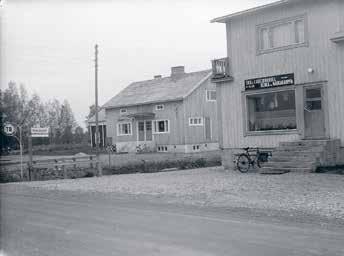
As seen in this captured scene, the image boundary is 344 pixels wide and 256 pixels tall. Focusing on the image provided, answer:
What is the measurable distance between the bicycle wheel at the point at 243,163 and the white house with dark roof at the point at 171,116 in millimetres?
18183

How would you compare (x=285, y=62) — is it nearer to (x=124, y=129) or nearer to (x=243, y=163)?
(x=243, y=163)

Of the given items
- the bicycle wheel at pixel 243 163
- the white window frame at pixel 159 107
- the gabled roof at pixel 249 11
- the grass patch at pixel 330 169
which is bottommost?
the grass patch at pixel 330 169

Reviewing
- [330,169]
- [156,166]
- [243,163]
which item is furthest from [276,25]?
[156,166]

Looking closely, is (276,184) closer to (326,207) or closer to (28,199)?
(326,207)

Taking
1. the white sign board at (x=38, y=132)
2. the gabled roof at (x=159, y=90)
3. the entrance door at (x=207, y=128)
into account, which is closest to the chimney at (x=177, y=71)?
the gabled roof at (x=159, y=90)

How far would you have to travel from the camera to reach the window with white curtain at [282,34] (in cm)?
2005

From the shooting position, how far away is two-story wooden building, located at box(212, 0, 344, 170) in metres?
19.0

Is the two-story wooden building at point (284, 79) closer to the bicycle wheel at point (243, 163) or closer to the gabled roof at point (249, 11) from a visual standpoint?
the gabled roof at point (249, 11)

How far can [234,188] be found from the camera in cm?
1545

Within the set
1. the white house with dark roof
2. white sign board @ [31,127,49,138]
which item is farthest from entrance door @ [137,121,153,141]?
white sign board @ [31,127,49,138]

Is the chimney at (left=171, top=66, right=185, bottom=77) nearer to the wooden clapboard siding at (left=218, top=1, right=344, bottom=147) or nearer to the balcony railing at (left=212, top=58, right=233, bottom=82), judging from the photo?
the wooden clapboard siding at (left=218, top=1, right=344, bottom=147)

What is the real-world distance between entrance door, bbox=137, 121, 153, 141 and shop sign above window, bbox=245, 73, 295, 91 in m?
21.0

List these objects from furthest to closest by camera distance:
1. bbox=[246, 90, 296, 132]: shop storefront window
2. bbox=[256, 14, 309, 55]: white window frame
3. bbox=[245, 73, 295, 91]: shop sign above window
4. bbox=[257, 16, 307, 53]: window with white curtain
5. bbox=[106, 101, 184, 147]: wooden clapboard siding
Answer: bbox=[106, 101, 184, 147]: wooden clapboard siding → bbox=[246, 90, 296, 132]: shop storefront window → bbox=[245, 73, 295, 91]: shop sign above window → bbox=[257, 16, 307, 53]: window with white curtain → bbox=[256, 14, 309, 55]: white window frame

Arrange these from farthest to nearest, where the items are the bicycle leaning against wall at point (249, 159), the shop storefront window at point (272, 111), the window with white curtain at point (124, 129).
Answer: the window with white curtain at point (124, 129), the bicycle leaning against wall at point (249, 159), the shop storefront window at point (272, 111)
